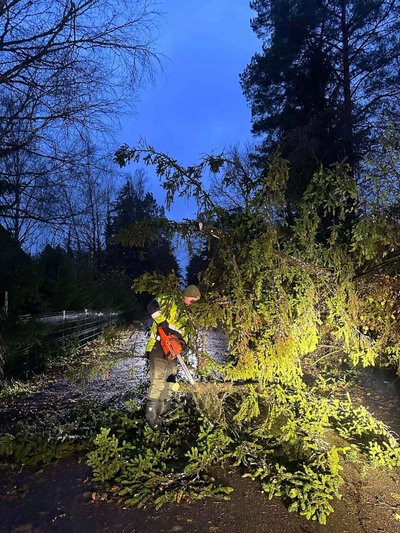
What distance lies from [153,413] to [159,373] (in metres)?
0.43

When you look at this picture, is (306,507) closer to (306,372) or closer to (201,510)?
(201,510)

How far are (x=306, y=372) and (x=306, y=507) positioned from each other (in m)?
2.68

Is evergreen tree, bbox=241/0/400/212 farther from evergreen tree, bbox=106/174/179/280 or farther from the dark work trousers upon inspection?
evergreen tree, bbox=106/174/179/280

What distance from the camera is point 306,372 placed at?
5824 mm

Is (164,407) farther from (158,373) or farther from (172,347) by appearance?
(172,347)

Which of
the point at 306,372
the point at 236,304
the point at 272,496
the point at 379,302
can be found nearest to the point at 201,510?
the point at 272,496

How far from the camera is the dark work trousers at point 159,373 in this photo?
475 centimetres

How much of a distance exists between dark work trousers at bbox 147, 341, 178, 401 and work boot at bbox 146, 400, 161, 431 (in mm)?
69

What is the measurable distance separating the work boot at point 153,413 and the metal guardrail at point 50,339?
1676 mm

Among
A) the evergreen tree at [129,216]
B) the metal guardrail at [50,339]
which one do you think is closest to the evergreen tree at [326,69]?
the metal guardrail at [50,339]

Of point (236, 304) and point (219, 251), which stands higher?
point (219, 251)

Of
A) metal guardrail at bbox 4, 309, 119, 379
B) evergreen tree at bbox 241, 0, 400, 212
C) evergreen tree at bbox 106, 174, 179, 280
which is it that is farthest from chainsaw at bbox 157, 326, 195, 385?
evergreen tree at bbox 106, 174, 179, 280

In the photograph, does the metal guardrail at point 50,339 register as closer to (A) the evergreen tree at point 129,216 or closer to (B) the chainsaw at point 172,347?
(B) the chainsaw at point 172,347

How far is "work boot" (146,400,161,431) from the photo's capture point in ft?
15.7
